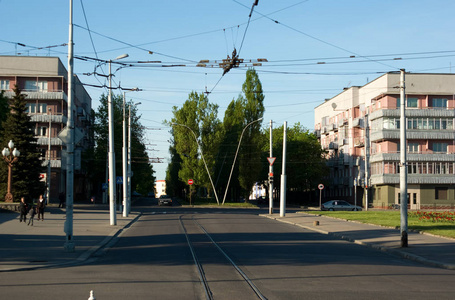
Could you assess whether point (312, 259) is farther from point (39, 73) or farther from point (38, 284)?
point (39, 73)

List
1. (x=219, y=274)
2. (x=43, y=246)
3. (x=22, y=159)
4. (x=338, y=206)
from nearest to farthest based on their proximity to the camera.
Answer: (x=219, y=274) → (x=43, y=246) → (x=22, y=159) → (x=338, y=206)

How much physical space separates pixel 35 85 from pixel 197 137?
2179cm

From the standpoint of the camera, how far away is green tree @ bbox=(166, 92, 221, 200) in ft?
251

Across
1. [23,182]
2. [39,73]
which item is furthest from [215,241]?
[39,73]

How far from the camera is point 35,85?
77.1 meters

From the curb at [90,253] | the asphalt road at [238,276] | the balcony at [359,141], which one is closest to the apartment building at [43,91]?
the balcony at [359,141]

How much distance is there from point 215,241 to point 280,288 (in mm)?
11680

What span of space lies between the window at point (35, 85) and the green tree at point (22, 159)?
24203 mm

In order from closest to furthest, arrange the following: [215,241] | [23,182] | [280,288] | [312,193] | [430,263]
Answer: [280,288] → [430,263] → [215,241] → [23,182] → [312,193]

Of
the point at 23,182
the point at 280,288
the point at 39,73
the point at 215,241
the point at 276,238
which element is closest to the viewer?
the point at 280,288

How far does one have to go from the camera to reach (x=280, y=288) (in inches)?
453

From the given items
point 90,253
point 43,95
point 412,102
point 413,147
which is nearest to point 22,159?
point 43,95

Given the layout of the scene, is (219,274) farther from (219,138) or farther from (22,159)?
(219,138)

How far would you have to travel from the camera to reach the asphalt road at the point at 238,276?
10.9 m
